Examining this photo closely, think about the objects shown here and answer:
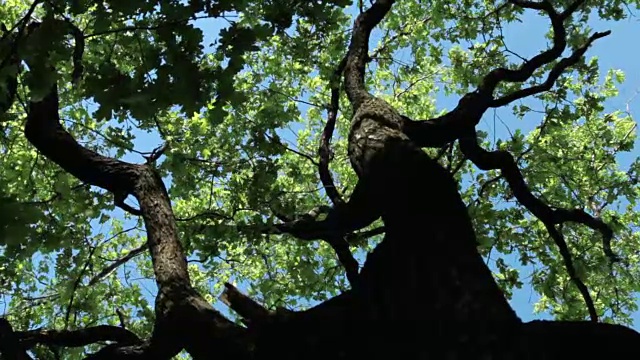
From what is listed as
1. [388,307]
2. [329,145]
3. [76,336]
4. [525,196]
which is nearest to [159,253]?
[76,336]

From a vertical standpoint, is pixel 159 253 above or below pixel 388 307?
above

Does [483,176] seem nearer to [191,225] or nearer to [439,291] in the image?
[191,225]

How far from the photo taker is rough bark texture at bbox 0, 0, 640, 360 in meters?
2.68

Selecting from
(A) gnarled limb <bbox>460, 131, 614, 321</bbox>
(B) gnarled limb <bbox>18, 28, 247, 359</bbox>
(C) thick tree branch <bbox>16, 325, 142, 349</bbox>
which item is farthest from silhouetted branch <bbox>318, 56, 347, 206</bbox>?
(C) thick tree branch <bbox>16, 325, 142, 349</bbox>

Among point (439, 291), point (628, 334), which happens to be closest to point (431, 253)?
point (439, 291)

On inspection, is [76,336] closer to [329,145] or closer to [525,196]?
[525,196]

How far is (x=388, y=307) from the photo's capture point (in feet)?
9.81

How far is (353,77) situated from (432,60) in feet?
19.9

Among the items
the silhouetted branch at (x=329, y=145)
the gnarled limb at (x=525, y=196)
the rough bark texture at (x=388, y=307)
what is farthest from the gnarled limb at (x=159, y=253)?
the gnarled limb at (x=525, y=196)

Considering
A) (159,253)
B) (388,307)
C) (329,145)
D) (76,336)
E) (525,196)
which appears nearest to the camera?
(388,307)

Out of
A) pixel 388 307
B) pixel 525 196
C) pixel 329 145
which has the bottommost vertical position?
pixel 388 307

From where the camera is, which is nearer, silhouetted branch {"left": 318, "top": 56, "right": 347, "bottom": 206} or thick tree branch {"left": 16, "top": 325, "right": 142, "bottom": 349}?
thick tree branch {"left": 16, "top": 325, "right": 142, "bottom": 349}

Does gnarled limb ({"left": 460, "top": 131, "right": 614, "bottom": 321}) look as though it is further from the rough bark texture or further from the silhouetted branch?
the silhouetted branch

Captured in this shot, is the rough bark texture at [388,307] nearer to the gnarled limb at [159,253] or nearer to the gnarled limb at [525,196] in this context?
the gnarled limb at [159,253]
